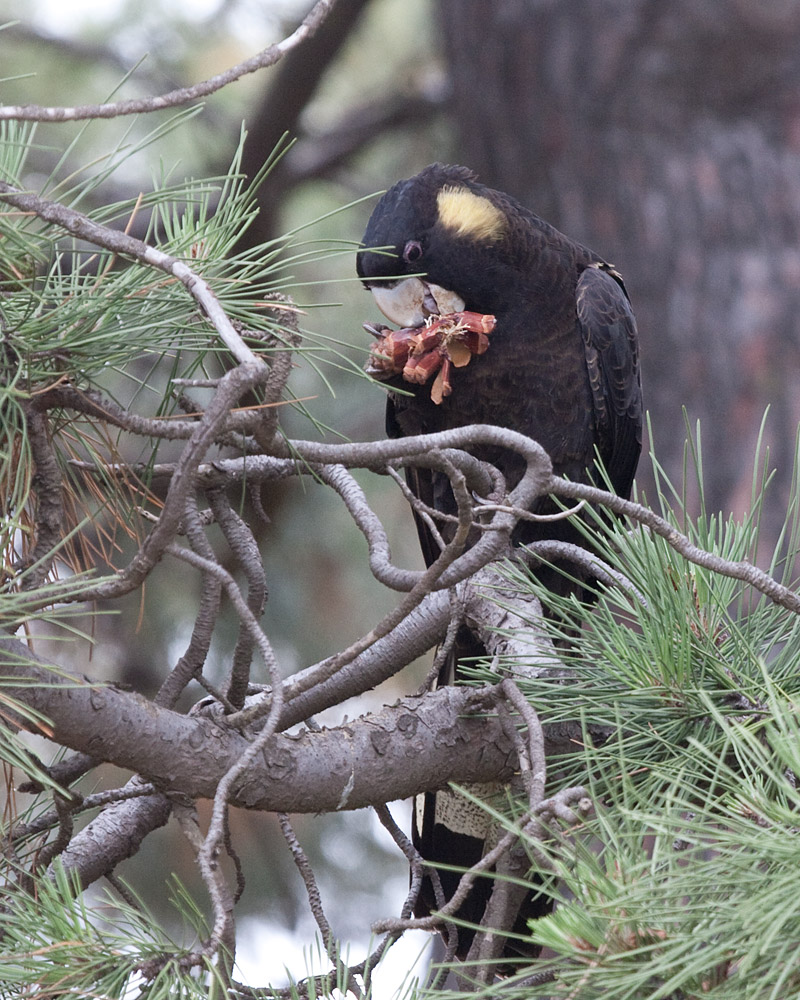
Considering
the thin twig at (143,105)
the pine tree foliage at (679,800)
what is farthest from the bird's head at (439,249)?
the thin twig at (143,105)

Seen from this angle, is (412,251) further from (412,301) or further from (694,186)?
(694,186)

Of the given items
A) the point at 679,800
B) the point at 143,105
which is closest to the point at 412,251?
the point at 143,105

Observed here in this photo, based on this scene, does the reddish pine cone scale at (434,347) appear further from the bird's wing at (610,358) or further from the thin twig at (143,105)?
the thin twig at (143,105)

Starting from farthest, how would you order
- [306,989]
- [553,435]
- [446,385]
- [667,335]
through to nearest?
[667,335] < [553,435] < [446,385] < [306,989]

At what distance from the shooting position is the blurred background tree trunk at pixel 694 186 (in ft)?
10.5

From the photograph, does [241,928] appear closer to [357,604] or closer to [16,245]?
[357,604]

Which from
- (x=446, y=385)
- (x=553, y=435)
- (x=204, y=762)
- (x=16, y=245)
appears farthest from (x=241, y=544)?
(x=553, y=435)

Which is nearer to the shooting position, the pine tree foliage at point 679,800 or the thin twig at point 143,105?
the pine tree foliage at point 679,800

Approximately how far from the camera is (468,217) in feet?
7.55

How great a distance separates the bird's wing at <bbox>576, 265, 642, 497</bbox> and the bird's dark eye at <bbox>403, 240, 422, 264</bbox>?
38cm

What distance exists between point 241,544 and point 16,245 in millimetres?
472

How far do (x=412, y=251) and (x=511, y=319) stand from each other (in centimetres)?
26

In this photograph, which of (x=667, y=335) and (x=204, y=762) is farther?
(x=667, y=335)

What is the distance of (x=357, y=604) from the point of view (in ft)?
13.2
